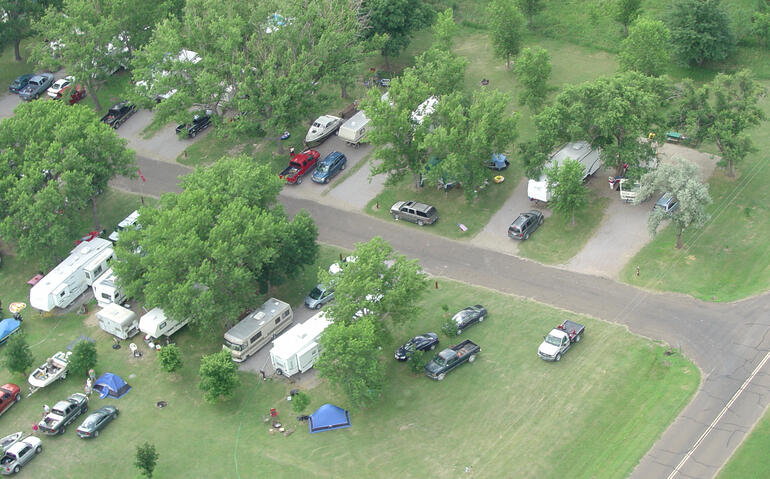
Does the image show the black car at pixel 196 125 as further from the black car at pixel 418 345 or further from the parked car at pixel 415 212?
the black car at pixel 418 345

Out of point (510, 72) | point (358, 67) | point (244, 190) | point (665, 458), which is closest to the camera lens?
point (665, 458)

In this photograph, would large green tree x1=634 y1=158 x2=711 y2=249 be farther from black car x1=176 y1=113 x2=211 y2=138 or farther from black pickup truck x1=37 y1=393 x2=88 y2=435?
black car x1=176 y1=113 x2=211 y2=138

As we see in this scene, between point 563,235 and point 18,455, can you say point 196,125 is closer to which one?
point 563,235

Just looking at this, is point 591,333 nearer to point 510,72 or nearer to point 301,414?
point 301,414

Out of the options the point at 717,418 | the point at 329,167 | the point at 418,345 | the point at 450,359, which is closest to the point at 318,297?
the point at 418,345

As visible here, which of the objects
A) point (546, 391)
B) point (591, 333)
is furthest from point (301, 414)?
point (591, 333)

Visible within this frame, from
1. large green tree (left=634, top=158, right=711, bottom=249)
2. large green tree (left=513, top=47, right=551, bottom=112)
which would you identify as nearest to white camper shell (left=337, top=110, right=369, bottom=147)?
large green tree (left=513, top=47, right=551, bottom=112)

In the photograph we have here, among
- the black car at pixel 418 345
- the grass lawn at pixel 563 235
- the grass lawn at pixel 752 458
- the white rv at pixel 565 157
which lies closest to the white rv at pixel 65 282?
the black car at pixel 418 345
